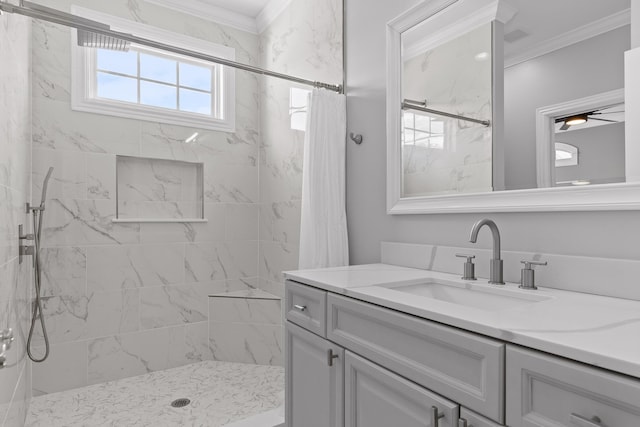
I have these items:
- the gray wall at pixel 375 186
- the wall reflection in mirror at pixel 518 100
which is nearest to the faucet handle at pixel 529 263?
the gray wall at pixel 375 186

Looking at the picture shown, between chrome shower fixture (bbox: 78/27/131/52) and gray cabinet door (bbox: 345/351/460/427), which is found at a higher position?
chrome shower fixture (bbox: 78/27/131/52)

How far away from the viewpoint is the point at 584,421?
2.08ft

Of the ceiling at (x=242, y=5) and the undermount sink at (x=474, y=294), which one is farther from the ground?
the ceiling at (x=242, y=5)

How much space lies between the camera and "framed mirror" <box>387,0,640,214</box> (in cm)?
113

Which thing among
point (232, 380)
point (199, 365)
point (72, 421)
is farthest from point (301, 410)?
point (199, 365)

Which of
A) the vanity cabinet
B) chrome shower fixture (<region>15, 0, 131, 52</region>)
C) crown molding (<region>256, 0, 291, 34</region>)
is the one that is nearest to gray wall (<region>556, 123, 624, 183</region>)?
the vanity cabinet

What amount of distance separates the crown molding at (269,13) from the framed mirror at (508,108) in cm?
145

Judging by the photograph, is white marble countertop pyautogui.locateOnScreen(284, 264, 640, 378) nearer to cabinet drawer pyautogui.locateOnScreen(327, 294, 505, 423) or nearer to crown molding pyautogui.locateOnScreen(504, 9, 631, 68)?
cabinet drawer pyautogui.locateOnScreen(327, 294, 505, 423)

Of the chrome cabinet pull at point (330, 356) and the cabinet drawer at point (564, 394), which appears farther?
the chrome cabinet pull at point (330, 356)

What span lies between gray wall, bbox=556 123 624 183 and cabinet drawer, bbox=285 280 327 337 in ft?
2.94

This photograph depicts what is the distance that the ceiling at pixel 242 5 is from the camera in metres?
3.02

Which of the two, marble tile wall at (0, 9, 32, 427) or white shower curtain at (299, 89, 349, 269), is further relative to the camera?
white shower curtain at (299, 89, 349, 269)

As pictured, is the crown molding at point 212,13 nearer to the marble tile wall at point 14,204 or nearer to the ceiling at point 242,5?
the ceiling at point 242,5

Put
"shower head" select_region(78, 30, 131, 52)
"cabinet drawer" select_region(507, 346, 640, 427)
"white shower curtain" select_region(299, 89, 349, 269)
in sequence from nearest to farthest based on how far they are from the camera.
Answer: "cabinet drawer" select_region(507, 346, 640, 427), "shower head" select_region(78, 30, 131, 52), "white shower curtain" select_region(299, 89, 349, 269)
